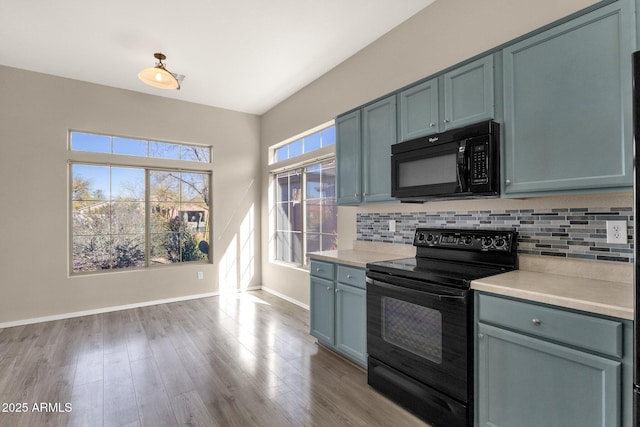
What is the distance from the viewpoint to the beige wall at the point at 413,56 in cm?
210

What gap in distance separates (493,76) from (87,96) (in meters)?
4.77

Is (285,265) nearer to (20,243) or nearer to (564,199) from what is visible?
(20,243)

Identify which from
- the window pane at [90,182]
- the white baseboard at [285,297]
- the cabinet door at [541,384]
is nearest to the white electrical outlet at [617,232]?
the cabinet door at [541,384]

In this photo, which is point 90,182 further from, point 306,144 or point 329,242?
point 329,242

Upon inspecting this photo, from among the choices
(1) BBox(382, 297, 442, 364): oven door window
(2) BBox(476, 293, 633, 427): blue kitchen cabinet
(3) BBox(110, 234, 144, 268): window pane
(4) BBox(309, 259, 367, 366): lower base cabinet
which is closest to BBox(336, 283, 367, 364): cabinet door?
(4) BBox(309, 259, 367, 366): lower base cabinet

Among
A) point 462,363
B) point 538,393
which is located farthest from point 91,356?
point 538,393

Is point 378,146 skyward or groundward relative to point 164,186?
skyward

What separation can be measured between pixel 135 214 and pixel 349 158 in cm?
340

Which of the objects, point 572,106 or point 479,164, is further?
point 479,164

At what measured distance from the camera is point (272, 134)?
5258mm

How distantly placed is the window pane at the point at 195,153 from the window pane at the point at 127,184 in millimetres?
671

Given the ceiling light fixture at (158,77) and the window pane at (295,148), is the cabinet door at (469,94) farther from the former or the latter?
the window pane at (295,148)

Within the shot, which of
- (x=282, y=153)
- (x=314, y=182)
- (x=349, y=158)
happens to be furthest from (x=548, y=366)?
(x=282, y=153)

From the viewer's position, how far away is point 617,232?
1649mm
